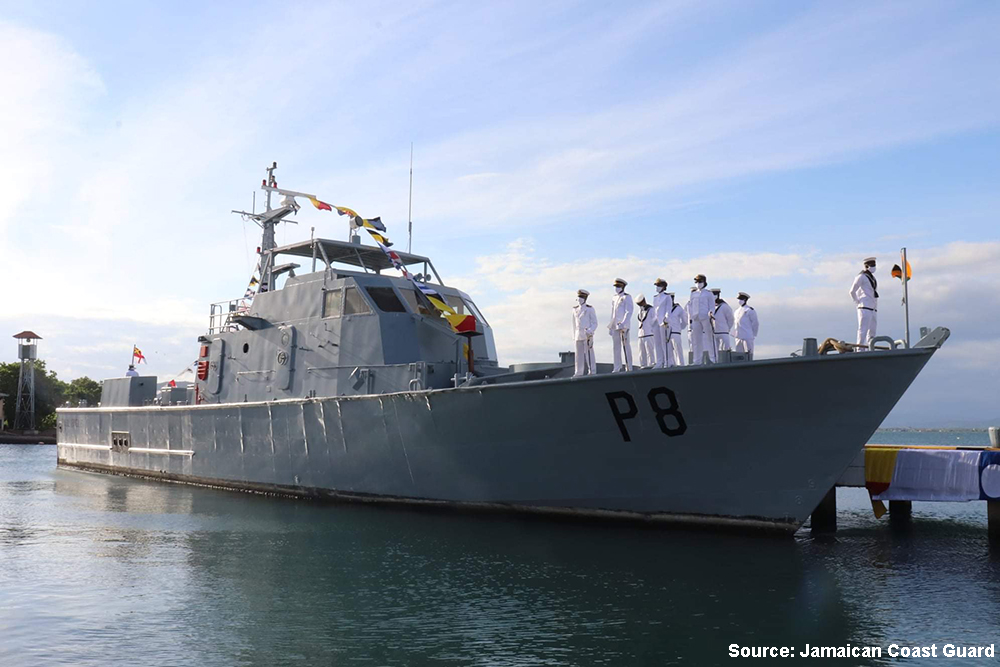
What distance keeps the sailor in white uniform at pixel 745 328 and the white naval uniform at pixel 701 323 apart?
36 cm

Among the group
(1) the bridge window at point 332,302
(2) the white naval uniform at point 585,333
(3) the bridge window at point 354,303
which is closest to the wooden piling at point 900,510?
(2) the white naval uniform at point 585,333

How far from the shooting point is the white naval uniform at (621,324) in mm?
11789

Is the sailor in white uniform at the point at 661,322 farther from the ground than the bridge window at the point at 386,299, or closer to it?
closer to it

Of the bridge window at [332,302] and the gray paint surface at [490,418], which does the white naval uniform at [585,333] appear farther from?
the bridge window at [332,302]

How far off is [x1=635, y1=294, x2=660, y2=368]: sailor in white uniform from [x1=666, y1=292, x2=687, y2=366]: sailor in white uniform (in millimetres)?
225

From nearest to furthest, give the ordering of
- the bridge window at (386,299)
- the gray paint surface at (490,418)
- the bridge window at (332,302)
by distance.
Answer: the gray paint surface at (490,418) < the bridge window at (386,299) < the bridge window at (332,302)

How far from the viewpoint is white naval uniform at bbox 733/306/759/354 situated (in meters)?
11.1

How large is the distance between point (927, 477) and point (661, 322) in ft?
16.7

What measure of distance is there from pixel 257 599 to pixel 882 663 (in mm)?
5726

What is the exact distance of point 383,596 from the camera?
8164mm

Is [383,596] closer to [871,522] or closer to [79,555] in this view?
[79,555]

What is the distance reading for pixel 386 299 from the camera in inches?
564

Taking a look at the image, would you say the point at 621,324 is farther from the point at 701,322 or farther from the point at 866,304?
the point at 866,304

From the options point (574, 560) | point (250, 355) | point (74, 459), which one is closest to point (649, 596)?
point (574, 560)
